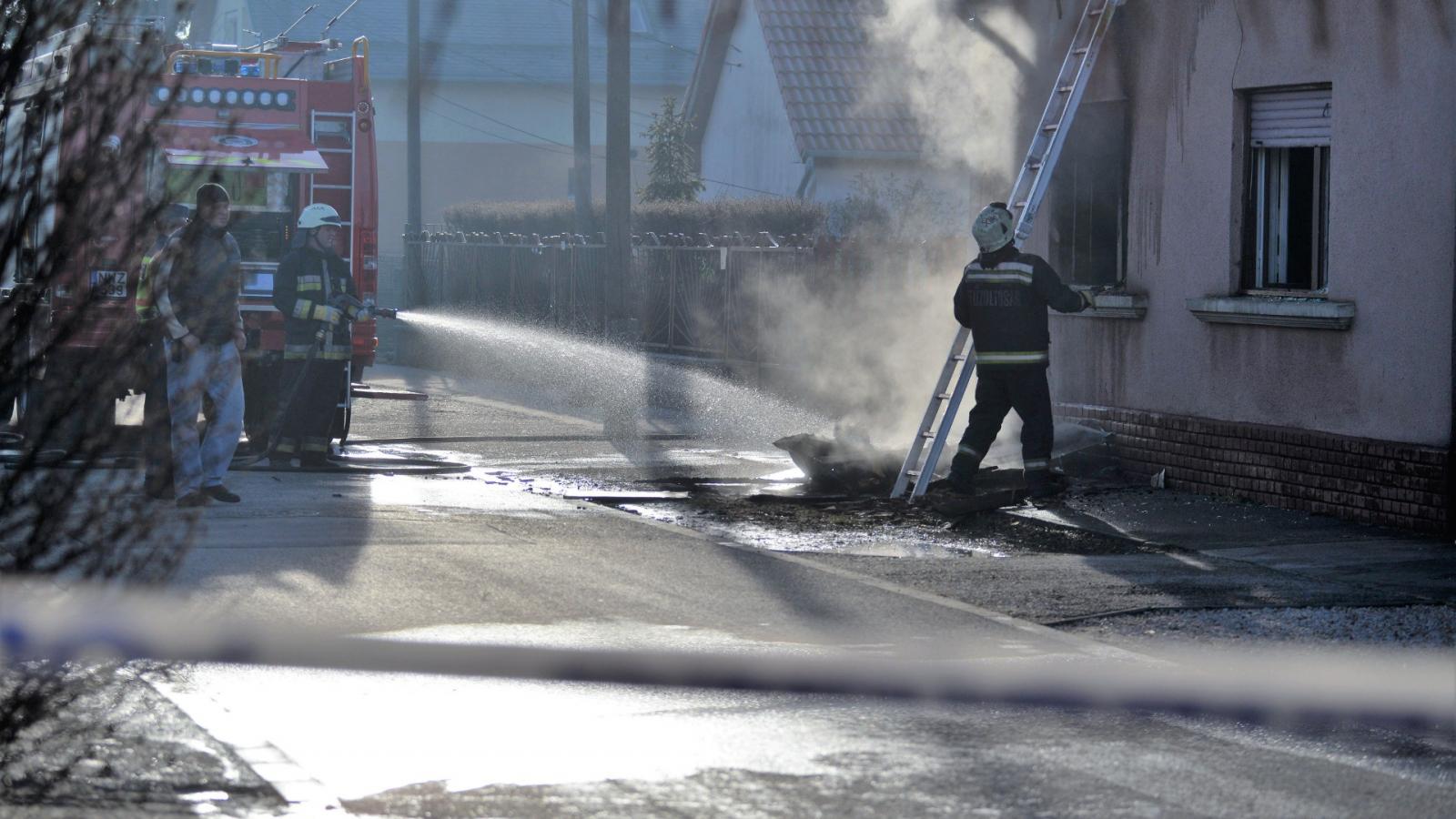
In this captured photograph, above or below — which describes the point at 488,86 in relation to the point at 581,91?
above

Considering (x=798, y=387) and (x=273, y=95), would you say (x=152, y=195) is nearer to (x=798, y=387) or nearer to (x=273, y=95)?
(x=273, y=95)

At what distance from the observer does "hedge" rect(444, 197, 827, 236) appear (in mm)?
26828

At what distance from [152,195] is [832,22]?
29.5 m

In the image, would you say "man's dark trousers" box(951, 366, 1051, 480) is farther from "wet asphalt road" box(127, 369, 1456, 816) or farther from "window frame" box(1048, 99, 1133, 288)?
"window frame" box(1048, 99, 1133, 288)

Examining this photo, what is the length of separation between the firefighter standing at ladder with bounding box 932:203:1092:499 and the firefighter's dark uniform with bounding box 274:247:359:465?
4.24 metres

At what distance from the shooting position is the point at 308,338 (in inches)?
531

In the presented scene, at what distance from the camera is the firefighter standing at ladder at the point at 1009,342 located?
11539 mm

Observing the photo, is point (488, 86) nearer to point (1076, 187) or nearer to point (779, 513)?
point (1076, 187)

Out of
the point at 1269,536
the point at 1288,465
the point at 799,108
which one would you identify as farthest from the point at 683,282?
the point at 1269,536

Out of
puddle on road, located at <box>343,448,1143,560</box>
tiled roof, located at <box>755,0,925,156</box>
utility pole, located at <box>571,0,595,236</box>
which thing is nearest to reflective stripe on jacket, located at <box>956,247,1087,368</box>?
puddle on road, located at <box>343,448,1143,560</box>

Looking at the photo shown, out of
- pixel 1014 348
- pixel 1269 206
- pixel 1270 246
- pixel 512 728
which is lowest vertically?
pixel 512 728

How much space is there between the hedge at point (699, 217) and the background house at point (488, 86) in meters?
15.1

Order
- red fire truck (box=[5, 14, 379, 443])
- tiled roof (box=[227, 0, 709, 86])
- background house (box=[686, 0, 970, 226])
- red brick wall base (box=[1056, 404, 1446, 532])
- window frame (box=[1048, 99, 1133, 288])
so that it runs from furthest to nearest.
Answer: tiled roof (box=[227, 0, 709, 86])
background house (box=[686, 0, 970, 226])
red fire truck (box=[5, 14, 379, 443])
window frame (box=[1048, 99, 1133, 288])
red brick wall base (box=[1056, 404, 1446, 532])

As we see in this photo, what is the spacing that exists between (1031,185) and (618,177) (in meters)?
8.83
